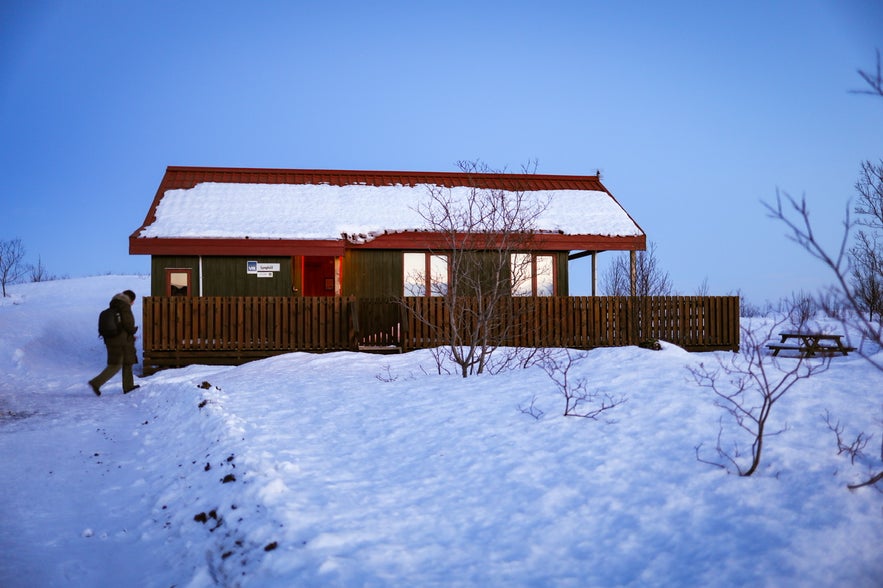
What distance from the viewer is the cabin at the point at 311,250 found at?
549 inches

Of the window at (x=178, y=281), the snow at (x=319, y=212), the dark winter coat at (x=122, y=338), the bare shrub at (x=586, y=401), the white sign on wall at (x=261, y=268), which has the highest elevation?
the snow at (x=319, y=212)

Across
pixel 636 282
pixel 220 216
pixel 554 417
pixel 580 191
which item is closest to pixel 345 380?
pixel 554 417

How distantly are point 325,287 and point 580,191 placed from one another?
928 cm

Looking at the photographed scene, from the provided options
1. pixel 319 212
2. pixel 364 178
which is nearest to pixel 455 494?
pixel 319 212

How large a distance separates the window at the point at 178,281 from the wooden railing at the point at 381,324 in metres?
2.81

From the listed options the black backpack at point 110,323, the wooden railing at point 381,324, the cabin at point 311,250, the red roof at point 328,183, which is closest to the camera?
the black backpack at point 110,323

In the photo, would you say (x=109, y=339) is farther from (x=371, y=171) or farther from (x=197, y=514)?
(x=371, y=171)

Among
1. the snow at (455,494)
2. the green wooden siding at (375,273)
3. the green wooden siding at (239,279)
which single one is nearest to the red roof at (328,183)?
the green wooden siding at (239,279)

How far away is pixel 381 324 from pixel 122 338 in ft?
18.6

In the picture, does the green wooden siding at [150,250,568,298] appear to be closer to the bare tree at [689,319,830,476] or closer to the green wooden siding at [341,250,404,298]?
the green wooden siding at [341,250,404,298]

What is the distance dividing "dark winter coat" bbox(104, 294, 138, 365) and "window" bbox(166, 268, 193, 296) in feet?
18.5

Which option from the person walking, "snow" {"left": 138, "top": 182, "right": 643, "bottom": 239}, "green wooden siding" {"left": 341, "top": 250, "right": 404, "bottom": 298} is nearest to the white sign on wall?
"snow" {"left": 138, "top": 182, "right": 643, "bottom": 239}

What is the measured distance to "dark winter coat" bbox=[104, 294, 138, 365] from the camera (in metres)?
10.9

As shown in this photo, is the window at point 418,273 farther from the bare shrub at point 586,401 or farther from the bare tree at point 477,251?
the bare shrub at point 586,401
